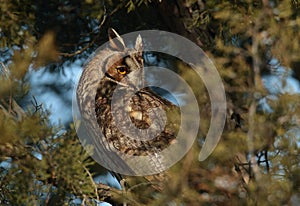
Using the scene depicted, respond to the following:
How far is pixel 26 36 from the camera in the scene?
9.46ft

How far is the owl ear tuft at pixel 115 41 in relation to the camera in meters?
3.27

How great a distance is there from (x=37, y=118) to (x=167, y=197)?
474 mm

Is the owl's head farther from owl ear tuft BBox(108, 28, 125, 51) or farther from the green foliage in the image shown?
the green foliage

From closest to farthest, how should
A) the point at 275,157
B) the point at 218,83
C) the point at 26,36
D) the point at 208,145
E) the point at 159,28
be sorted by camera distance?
the point at 275,157, the point at 208,145, the point at 218,83, the point at 26,36, the point at 159,28

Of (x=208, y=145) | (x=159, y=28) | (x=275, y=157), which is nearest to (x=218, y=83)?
(x=208, y=145)

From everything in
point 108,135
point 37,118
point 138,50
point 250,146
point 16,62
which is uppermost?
point 16,62

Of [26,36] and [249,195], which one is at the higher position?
[26,36]

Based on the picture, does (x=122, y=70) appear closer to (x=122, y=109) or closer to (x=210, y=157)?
(x=122, y=109)

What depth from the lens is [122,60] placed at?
3.43 m

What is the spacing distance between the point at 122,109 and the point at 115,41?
0.41 m

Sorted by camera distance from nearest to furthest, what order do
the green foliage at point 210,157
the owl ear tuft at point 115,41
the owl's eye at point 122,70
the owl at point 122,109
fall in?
the green foliage at point 210,157 < the owl at point 122,109 < the owl ear tuft at point 115,41 < the owl's eye at point 122,70

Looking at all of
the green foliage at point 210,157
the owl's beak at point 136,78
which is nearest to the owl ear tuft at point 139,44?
the owl's beak at point 136,78

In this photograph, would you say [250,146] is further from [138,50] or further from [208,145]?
[138,50]

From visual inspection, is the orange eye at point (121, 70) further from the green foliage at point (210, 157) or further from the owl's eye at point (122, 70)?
the green foliage at point (210, 157)
